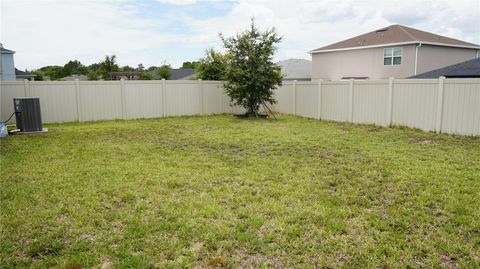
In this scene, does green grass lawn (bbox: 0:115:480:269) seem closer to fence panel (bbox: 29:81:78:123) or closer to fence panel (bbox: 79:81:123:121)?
fence panel (bbox: 29:81:78:123)

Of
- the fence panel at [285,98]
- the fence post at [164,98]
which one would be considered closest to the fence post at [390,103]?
the fence panel at [285,98]

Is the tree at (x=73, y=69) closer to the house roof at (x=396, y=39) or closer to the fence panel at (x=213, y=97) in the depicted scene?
the house roof at (x=396, y=39)

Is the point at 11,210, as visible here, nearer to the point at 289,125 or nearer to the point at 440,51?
the point at 289,125

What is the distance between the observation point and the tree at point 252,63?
13.7 m

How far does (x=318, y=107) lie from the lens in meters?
13.4

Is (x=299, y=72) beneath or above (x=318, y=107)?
above

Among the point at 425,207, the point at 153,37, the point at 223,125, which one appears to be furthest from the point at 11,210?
the point at 153,37

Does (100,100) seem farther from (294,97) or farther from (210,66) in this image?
(294,97)

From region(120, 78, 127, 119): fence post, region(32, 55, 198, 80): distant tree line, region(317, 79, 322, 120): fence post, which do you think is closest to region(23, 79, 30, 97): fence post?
region(120, 78, 127, 119): fence post

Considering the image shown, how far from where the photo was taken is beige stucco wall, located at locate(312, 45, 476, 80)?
67.5 feet

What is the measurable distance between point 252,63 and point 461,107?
7.23 metres

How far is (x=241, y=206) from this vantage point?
164 inches

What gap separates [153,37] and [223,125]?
39.5 feet

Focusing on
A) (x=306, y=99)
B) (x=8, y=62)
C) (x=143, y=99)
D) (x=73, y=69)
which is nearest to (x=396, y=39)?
(x=306, y=99)
